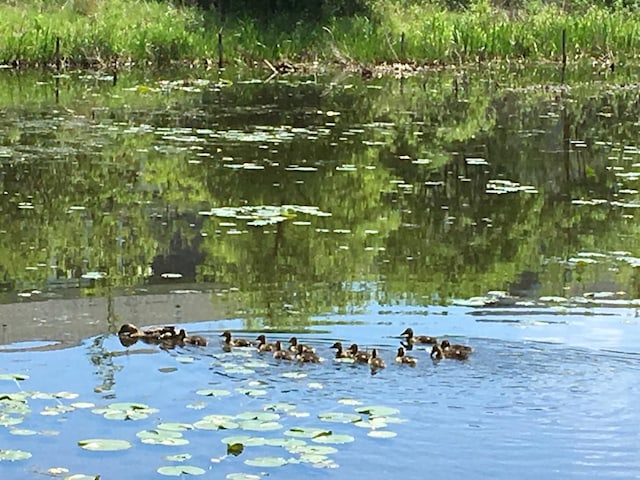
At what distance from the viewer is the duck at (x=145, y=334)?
7727 millimetres

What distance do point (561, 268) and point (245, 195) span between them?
13.0ft

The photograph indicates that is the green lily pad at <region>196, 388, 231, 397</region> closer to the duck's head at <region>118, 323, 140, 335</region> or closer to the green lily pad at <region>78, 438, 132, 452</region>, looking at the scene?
the green lily pad at <region>78, 438, 132, 452</region>

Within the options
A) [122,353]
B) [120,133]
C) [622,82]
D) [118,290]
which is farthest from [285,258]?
[622,82]

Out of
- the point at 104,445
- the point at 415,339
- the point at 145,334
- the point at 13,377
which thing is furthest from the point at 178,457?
the point at 415,339

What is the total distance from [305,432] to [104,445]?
3.09 feet

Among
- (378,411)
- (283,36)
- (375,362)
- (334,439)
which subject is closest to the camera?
(334,439)

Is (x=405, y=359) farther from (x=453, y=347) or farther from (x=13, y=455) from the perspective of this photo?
(x=13, y=455)

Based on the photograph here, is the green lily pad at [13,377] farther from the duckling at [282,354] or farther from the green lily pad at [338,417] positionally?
the green lily pad at [338,417]

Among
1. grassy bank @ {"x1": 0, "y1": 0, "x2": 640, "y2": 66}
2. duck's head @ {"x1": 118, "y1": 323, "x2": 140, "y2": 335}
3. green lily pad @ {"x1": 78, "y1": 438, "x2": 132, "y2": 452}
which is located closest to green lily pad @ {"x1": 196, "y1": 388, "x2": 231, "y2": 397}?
green lily pad @ {"x1": 78, "y1": 438, "x2": 132, "y2": 452}

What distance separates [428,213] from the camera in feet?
40.4

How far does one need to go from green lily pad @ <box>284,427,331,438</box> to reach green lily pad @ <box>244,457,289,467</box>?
306mm

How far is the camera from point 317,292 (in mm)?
9164

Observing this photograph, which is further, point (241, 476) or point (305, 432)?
point (305, 432)

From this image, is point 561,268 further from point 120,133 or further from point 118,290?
point 120,133
